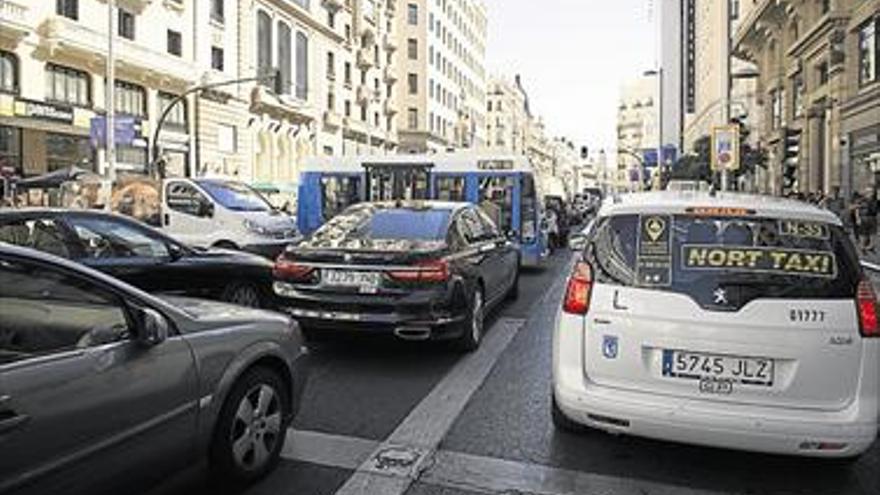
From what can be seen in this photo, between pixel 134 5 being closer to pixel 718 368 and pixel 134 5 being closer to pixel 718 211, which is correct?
pixel 718 211

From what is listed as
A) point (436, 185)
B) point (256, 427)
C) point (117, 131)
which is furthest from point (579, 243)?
point (117, 131)

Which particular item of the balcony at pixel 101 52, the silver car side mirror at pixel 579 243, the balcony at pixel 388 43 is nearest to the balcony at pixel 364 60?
the balcony at pixel 388 43

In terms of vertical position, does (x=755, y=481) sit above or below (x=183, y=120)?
below

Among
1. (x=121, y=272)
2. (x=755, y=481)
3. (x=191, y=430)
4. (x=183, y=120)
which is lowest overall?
(x=755, y=481)

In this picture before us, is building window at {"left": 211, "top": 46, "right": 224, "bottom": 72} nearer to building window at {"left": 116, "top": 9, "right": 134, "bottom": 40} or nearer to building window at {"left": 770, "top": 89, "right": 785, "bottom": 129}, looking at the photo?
building window at {"left": 116, "top": 9, "right": 134, "bottom": 40}

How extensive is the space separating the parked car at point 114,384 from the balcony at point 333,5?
2281 inches

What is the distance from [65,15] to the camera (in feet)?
106

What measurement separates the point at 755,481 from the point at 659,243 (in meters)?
1.40

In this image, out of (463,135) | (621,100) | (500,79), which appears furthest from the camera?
(621,100)

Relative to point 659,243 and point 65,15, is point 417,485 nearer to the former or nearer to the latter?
point 659,243

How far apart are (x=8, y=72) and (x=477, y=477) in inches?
1171

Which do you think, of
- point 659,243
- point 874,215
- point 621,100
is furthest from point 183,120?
point 621,100

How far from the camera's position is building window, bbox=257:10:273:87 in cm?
4828

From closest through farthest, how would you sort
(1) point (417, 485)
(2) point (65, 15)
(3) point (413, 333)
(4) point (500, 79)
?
(1) point (417, 485)
(3) point (413, 333)
(2) point (65, 15)
(4) point (500, 79)
